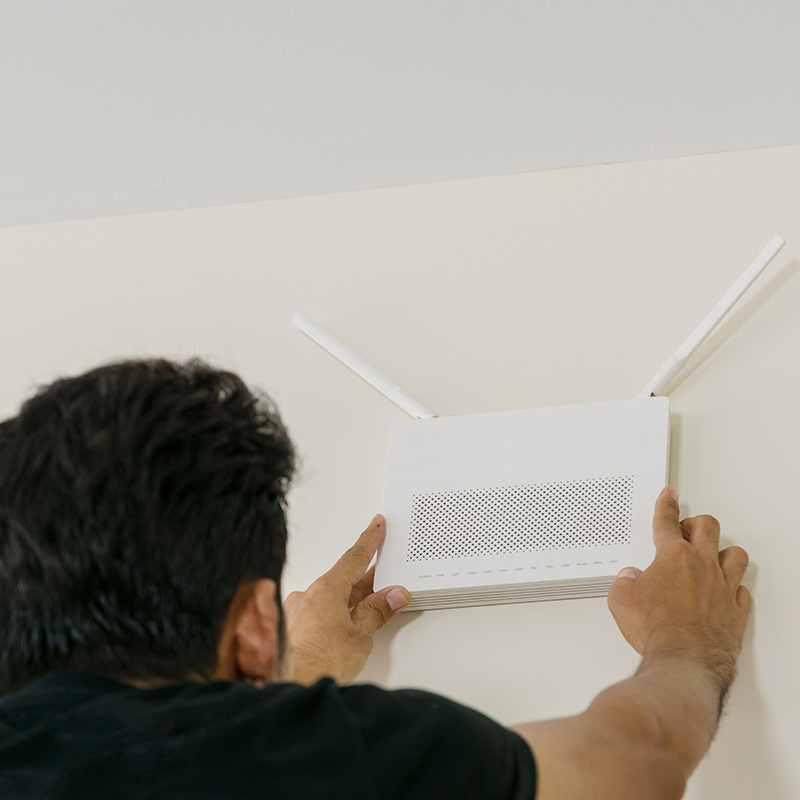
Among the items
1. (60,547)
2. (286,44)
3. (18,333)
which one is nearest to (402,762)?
(60,547)

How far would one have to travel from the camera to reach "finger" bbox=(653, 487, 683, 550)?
1214 millimetres

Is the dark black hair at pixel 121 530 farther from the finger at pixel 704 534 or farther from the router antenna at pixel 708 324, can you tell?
the router antenna at pixel 708 324

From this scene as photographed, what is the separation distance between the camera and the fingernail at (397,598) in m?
1.30

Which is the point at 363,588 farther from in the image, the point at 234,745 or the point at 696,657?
the point at 234,745

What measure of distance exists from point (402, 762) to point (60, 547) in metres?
0.30

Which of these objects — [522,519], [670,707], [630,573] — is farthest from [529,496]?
[670,707]

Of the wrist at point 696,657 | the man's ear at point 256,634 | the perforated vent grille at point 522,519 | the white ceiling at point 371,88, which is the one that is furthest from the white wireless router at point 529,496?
the man's ear at point 256,634

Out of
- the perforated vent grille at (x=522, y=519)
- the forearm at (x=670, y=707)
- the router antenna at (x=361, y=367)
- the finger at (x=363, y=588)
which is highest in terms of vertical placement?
the router antenna at (x=361, y=367)

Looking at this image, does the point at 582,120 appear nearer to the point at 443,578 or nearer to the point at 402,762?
the point at 443,578

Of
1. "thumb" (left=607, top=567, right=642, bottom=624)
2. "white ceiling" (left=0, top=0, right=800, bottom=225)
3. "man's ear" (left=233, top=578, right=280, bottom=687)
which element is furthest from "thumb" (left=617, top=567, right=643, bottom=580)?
"white ceiling" (left=0, top=0, right=800, bottom=225)

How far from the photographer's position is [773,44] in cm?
145

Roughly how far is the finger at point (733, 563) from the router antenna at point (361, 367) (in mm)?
434

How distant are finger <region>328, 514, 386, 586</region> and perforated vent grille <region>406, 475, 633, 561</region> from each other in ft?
0.14

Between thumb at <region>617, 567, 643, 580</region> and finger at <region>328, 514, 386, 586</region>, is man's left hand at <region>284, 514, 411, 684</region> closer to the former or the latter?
finger at <region>328, 514, 386, 586</region>
